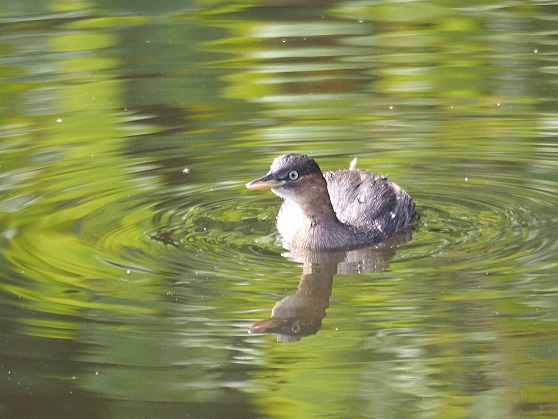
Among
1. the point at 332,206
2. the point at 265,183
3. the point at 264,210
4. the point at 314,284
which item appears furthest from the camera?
the point at 264,210

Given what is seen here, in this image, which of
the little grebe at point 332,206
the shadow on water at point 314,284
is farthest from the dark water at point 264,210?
the little grebe at point 332,206

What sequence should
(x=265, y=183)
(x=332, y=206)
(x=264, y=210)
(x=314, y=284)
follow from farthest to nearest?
(x=264, y=210), (x=332, y=206), (x=265, y=183), (x=314, y=284)

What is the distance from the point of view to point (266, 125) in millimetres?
10164

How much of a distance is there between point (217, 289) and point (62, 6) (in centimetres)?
670

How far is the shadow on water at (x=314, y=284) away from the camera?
6.58 metres

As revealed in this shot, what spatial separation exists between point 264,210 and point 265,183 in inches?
41.5

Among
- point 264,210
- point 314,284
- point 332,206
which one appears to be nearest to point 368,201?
point 332,206

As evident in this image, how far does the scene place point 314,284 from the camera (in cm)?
724

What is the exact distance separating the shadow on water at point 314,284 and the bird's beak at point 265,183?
41 centimetres

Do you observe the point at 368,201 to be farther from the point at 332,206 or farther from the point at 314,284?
the point at 314,284

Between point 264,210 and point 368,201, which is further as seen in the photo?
point 264,210

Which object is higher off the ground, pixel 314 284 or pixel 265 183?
pixel 265 183

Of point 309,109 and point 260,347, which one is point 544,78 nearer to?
point 309,109

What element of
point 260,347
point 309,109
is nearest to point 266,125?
point 309,109
